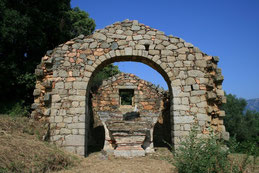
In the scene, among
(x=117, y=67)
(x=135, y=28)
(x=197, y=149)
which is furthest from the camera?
(x=117, y=67)

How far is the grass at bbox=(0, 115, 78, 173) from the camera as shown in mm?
3785

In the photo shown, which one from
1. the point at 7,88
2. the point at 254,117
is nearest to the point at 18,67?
the point at 7,88

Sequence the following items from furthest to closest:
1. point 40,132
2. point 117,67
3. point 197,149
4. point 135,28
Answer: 1. point 117,67
2. point 135,28
3. point 40,132
4. point 197,149

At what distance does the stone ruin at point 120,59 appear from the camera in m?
5.80

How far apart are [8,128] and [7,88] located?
571 cm

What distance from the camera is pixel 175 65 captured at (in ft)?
20.3

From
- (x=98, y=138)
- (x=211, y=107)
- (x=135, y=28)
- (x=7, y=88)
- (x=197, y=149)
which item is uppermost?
(x=135, y=28)

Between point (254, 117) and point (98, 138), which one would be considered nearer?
point (98, 138)

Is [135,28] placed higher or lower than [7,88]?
higher

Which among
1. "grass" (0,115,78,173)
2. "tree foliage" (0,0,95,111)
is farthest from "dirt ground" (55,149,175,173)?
"tree foliage" (0,0,95,111)

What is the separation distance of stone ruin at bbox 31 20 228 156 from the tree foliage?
433 centimetres

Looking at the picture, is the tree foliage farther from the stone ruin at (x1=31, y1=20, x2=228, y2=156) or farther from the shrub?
the shrub

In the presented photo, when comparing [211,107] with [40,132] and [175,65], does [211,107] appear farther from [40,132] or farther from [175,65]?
[40,132]

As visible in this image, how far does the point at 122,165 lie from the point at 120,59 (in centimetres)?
326
